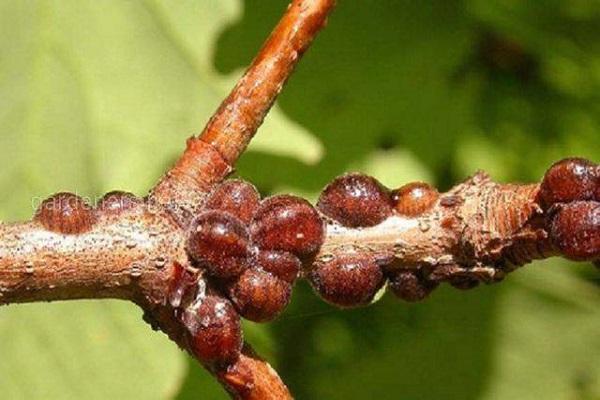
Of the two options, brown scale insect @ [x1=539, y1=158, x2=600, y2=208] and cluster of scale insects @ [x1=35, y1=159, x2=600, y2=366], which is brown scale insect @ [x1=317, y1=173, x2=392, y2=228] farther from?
brown scale insect @ [x1=539, y1=158, x2=600, y2=208]

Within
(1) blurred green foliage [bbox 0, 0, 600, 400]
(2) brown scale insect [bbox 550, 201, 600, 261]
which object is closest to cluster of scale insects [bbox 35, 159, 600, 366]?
(2) brown scale insect [bbox 550, 201, 600, 261]

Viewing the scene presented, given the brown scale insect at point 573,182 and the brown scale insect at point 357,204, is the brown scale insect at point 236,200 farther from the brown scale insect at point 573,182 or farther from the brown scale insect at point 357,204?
the brown scale insect at point 573,182

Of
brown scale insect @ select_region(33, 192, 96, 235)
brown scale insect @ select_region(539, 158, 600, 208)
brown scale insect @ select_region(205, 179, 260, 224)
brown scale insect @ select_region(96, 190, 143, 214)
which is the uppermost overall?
brown scale insect @ select_region(539, 158, 600, 208)

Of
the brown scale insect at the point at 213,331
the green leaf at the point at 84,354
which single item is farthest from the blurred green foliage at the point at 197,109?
the brown scale insect at the point at 213,331

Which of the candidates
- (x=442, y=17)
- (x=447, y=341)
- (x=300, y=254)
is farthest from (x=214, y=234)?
(x=447, y=341)

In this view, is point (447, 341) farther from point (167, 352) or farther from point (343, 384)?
point (167, 352)

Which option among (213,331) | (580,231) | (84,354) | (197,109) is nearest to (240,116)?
(213,331)
